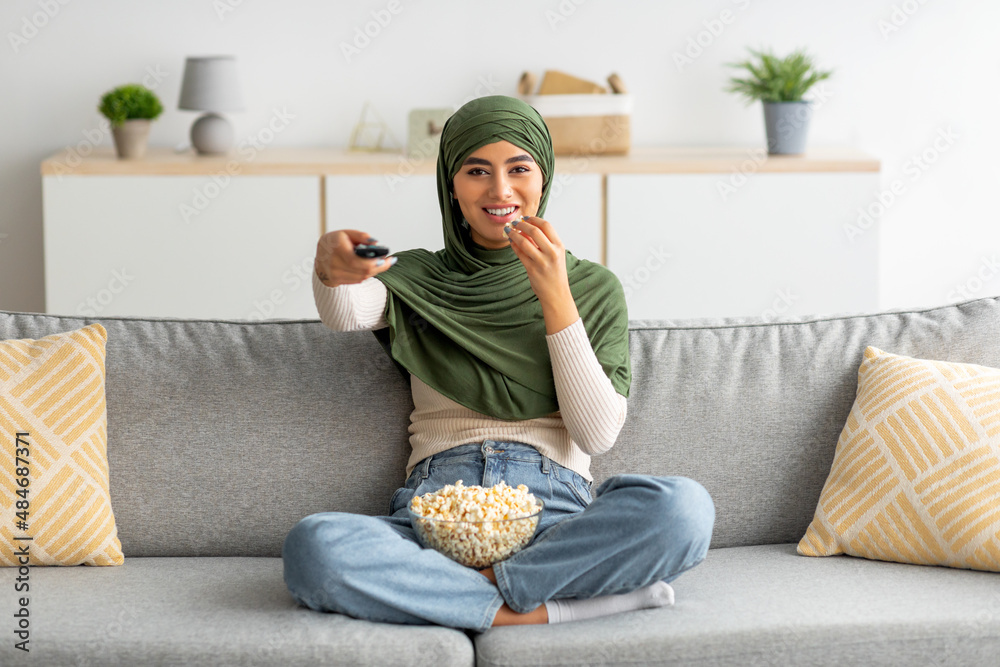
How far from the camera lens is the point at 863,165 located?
10.8ft

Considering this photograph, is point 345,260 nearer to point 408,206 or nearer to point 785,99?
point 408,206

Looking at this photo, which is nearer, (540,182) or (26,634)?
(26,634)

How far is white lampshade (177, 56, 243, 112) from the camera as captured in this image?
11.0 feet

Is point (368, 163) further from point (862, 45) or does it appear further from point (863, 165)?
point (862, 45)

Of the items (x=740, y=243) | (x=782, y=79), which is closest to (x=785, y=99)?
(x=782, y=79)

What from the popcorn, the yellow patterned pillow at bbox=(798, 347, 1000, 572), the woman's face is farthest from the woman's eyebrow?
the yellow patterned pillow at bbox=(798, 347, 1000, 572)

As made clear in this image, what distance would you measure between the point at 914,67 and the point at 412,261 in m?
2.57

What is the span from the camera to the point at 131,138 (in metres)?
3.29

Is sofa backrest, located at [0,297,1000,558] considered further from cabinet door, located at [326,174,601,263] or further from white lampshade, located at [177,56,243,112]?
white lampshade, located at [177,56,243,112]

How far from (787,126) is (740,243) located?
0.43 metres

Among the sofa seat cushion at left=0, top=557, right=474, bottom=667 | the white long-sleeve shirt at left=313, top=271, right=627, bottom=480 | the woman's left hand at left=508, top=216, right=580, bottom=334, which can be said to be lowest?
the sofa seat cushion at left=0, top=557, right=474, bottom=667

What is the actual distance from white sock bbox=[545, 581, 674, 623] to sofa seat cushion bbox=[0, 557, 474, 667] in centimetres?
14

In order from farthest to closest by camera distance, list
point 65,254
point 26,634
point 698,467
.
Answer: point 65,254 → point 698,467 → point 26,634

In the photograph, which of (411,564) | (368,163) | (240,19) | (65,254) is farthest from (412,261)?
(240,19)
